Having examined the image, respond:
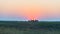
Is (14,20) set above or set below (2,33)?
above

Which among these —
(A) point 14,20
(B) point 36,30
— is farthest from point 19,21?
(B) point 36,30

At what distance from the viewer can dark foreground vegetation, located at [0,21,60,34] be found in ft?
17.6

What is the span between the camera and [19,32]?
5.39 metres

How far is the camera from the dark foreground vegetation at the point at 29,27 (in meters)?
5.38

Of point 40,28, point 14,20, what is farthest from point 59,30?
point 14,20

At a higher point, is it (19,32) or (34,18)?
(34,18)

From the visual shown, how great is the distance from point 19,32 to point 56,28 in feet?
3.24

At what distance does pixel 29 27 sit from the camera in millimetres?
5418

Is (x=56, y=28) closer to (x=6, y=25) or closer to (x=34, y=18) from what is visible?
(x=34, y=18)

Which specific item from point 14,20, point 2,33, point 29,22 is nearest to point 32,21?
point 29,22

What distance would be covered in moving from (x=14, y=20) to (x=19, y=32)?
0.45 metres

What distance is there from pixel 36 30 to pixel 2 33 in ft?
2.99

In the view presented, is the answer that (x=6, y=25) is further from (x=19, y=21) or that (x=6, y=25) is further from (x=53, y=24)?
(x=53, y=24)

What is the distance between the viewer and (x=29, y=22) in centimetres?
559
